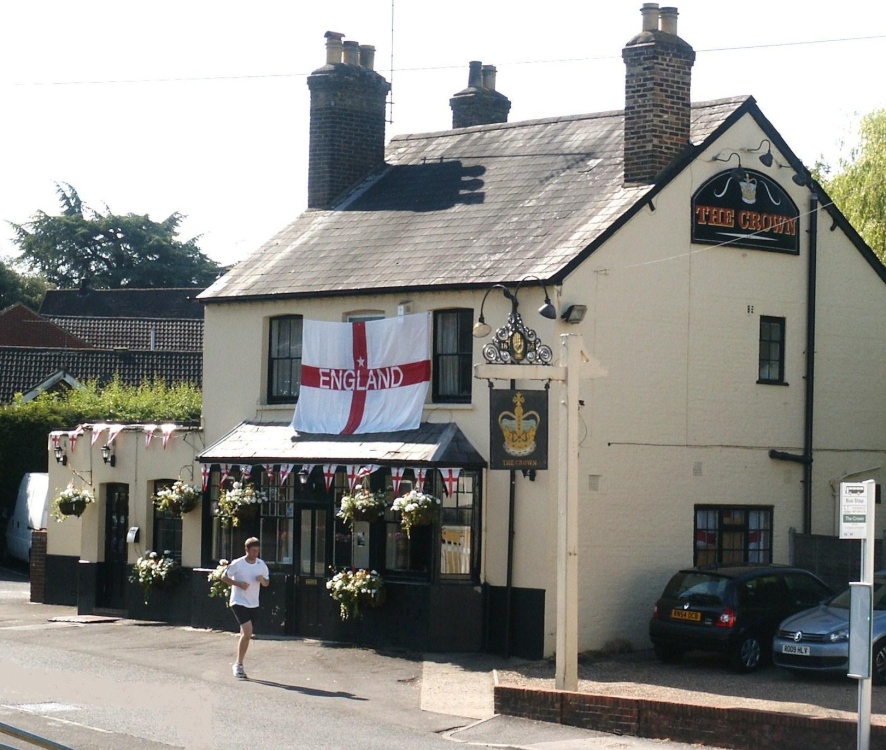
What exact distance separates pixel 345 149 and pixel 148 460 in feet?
23.0

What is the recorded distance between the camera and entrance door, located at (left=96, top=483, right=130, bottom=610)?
27.9 m

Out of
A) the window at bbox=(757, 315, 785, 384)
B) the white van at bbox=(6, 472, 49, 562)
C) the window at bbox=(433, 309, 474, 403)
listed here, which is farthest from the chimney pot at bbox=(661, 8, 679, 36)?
the white van at bbox=(6, 472, 49, 562)

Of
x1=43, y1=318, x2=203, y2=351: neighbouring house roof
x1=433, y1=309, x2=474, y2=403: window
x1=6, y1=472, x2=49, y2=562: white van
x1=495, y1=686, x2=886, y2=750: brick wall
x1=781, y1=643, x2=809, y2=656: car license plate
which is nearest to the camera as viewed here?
x1=495, y1=686, x2=886, y2=750: brick wall

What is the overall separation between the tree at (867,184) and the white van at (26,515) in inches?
796

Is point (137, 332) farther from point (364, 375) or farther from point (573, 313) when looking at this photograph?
point (573, 313)

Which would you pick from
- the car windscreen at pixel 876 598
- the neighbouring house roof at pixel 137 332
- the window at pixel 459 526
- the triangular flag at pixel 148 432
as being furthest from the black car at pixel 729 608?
the neighbouring house roof at pixel 137 332

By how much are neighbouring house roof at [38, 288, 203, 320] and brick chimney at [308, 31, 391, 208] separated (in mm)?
36666

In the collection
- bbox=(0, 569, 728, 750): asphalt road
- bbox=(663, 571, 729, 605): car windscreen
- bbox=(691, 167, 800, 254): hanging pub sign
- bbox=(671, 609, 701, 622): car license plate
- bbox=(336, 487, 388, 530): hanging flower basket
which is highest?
bbox=(691, 167, 800, 254): hanging pub sign

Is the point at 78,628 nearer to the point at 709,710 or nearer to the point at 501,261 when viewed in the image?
the point at 501,261

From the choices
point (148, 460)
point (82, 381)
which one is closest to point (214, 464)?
point (148, 460)

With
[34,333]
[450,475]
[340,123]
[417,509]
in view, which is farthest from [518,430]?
[34,333]

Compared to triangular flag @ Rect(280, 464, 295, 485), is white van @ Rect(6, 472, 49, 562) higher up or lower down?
lower down

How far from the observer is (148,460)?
89.4ft

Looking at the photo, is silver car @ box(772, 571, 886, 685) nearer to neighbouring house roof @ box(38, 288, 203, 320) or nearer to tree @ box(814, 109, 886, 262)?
tree @ box(814, 109, 886, 262)
